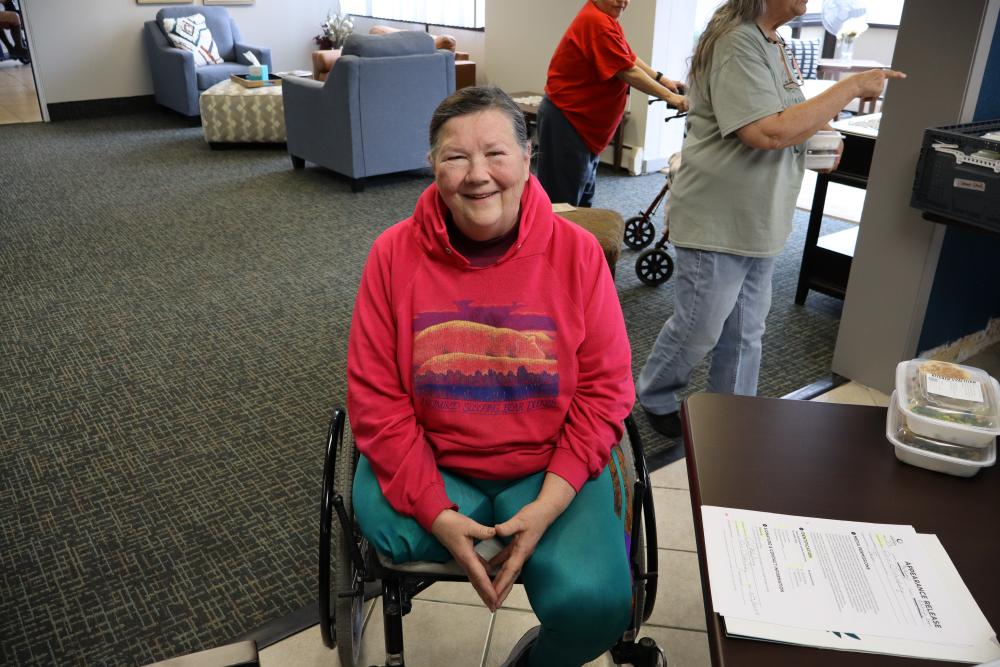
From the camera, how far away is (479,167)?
1.37 m

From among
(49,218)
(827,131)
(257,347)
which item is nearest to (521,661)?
(827,131)

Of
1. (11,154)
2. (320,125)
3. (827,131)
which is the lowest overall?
(11,154)

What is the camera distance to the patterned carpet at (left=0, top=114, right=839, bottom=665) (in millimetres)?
1886

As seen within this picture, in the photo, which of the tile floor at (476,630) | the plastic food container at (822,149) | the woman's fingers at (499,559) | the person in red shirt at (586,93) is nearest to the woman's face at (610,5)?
the person in red shirt at (586,93)

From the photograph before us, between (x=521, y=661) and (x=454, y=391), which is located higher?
(x=454, y=391)

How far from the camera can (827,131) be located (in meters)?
2.08

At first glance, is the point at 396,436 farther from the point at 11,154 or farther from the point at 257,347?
the point at 11,154

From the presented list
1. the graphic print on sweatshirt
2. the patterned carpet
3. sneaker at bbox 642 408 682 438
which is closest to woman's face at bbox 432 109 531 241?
the graphic print on sweatshirt

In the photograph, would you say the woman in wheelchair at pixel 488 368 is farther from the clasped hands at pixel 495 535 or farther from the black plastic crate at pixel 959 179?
the black plastic crate at pixel 959 179

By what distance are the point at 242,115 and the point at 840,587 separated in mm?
6003

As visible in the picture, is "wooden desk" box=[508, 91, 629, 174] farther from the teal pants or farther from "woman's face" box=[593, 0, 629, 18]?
the teal pants

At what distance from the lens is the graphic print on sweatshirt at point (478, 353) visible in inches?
55.5

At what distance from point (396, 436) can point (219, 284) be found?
101 inches

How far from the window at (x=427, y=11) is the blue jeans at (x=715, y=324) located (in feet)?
17.6
